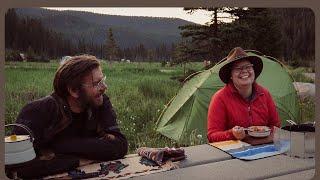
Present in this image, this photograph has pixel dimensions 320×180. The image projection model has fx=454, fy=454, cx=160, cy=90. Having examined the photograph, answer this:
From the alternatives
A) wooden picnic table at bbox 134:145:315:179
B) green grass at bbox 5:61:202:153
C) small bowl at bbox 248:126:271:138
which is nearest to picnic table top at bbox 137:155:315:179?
wooden picnic table at bbox 134:145:315:179

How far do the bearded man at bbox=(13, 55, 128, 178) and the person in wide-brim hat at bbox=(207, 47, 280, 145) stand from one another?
1.95ft

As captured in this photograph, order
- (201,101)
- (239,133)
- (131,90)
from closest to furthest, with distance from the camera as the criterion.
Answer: (239,133)
(131,90)
(201,101)

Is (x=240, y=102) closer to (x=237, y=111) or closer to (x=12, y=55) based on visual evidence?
(x=237, y=111)

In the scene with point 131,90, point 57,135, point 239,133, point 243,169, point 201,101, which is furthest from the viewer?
point 201,101

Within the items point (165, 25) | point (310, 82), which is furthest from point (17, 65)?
point (310, 82)

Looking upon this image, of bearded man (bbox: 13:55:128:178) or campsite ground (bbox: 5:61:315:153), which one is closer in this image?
bearded man (bbox: 13:55:128:178)

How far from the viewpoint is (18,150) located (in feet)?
5.21

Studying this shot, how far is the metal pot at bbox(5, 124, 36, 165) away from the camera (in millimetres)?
1571

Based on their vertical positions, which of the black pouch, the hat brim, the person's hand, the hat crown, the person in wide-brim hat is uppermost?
the hat crown

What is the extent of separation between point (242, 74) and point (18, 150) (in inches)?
46.3

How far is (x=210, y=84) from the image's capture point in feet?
9.62

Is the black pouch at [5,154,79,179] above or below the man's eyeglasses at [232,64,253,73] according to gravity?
below

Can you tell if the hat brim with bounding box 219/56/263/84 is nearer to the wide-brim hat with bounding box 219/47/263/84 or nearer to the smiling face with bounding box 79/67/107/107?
the wide-brim hat with bounding box 219/47/263/84

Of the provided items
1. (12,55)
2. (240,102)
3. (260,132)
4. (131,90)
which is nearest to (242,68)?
(240,102)
